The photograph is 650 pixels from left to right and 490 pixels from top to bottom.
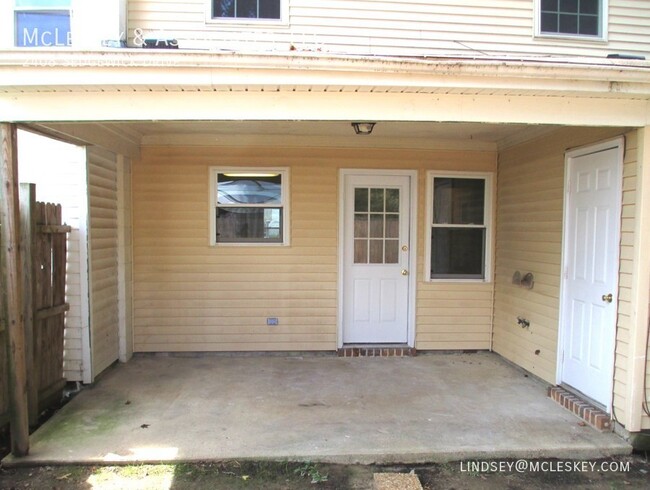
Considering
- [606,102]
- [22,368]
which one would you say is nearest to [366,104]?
[606,102]

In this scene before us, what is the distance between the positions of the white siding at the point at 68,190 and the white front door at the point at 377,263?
2.71m

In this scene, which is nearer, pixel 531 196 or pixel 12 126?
pixel 12 126

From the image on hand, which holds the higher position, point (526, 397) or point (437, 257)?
point (437, 257)

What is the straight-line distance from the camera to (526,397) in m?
3.85

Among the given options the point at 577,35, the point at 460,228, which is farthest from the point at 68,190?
the point at 577,35

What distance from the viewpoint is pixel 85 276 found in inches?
154

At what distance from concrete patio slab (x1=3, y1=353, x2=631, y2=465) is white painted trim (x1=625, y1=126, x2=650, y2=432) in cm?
29

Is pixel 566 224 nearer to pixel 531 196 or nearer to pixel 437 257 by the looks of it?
pixel 531 196

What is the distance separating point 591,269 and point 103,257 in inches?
175

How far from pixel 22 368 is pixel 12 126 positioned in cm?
159

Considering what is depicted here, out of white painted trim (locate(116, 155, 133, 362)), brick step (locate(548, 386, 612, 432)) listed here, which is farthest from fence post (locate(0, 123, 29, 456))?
brick step (locate(548, 386, 612, 432))

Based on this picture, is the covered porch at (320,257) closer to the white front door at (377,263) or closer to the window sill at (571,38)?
the white front door at (377,263)

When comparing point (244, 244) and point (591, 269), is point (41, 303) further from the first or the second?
point (591, 269)

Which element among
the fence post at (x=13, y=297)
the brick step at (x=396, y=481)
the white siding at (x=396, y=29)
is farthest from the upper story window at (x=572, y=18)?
the fence post at (x=13, y=297)
